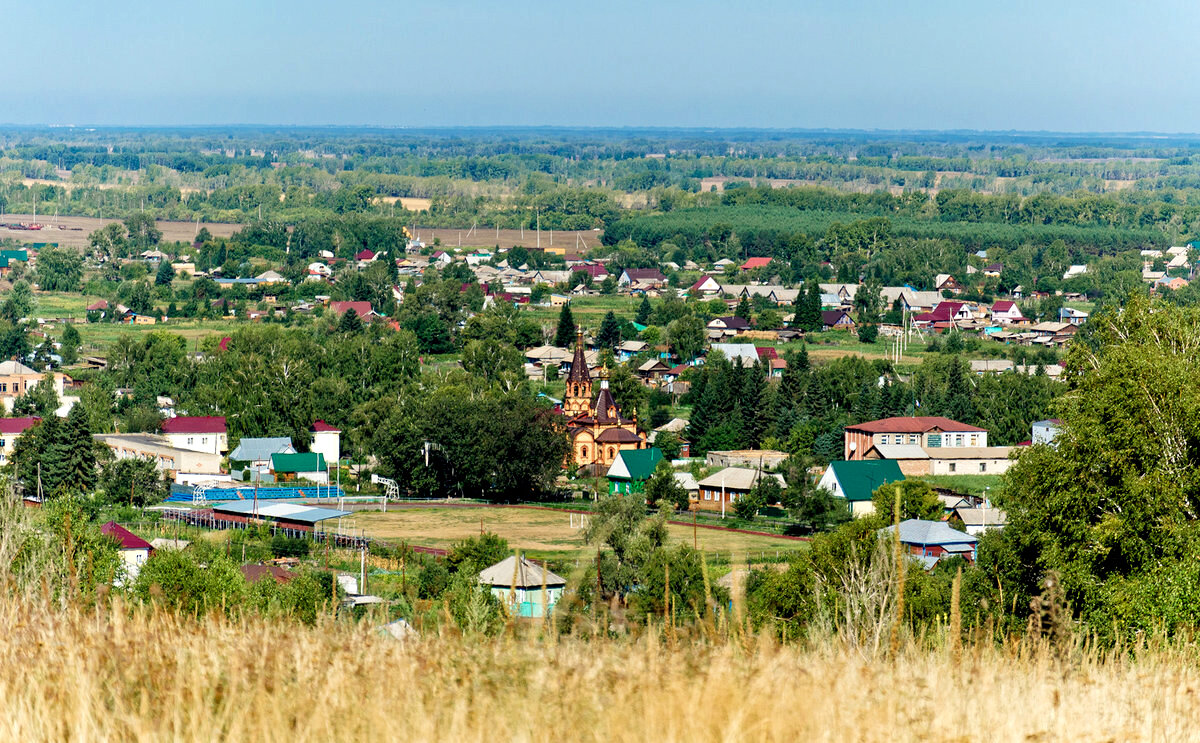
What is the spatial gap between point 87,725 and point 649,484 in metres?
19.9

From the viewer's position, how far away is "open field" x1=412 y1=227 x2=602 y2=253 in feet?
243

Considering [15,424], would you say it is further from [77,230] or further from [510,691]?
[77,230]

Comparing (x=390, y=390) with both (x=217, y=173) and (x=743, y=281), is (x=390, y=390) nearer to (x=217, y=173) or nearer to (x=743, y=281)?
(x=743, y=281)

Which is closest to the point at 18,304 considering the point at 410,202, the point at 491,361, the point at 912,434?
the point at 491,361

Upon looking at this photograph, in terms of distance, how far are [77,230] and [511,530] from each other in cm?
6581

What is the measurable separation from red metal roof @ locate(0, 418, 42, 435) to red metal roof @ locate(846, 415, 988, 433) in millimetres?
14397

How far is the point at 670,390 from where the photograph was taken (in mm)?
34656

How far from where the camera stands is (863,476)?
74.7 ft

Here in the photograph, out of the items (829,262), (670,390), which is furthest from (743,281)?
(670,390)

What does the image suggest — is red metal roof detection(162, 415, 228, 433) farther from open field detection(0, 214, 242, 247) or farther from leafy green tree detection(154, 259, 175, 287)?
open field detection(0, 214, 242, 247)

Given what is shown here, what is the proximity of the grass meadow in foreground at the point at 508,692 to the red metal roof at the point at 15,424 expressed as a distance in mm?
24347

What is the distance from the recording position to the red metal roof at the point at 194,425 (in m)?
26.7

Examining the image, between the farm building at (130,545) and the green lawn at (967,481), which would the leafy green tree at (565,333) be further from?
the farm building at (130,545)

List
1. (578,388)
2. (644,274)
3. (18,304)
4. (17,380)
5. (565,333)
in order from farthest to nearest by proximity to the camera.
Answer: (644,274)
(18,304)
(565,333)
(17,380)
(578,388)
